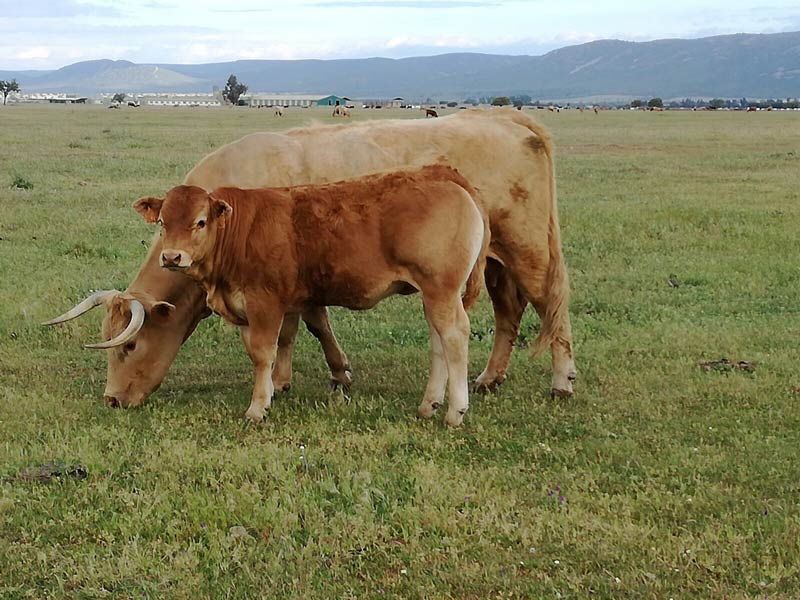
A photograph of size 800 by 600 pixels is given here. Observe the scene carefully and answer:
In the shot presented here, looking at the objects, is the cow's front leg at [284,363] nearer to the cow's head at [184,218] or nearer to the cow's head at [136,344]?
the cow's head at [136,344]

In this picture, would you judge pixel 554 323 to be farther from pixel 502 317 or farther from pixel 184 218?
pixel 184 218

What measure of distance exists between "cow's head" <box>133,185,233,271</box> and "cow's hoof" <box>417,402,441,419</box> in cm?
203

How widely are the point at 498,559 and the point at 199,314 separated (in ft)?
13.0

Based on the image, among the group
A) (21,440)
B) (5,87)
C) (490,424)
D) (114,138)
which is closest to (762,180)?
(490,424)

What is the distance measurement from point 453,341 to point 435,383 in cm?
49

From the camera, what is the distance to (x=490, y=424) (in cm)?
773

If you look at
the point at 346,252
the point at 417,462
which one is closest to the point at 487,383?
the point at 346,252

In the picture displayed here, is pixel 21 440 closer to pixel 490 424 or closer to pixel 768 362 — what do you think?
pixel 490 424

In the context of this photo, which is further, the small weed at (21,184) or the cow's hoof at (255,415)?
the small weed at (21,184)

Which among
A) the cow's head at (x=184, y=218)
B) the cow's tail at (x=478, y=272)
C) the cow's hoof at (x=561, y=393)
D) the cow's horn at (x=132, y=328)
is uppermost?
the cow's head at (x=184, y=218)

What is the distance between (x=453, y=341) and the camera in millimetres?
7660

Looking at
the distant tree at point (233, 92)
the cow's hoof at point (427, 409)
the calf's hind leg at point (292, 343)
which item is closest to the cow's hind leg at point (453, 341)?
the cow's hoof at point (427, 409)

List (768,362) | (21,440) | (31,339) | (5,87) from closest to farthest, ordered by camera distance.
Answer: (21,440) → (768,362) → (31,339) → (5,87)

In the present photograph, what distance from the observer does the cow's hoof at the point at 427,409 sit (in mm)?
7922
